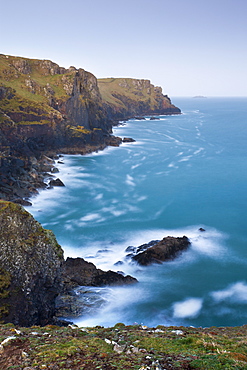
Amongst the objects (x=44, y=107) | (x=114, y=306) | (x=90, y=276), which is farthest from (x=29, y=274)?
(x=44, y=107)

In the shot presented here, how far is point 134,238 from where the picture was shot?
39344 millimetres

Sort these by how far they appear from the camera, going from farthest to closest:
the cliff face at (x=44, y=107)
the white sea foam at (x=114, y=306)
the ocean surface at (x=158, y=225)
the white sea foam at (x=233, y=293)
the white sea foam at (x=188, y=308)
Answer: the cliff face at (x=44, y=107) → the white sea foam at (x=233, y=293) → the ocean surface at (x=158, y=225) → the white sea foam at (x=188, y=308) → the white sea foam at (x=114, y=306)

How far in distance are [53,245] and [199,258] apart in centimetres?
1856

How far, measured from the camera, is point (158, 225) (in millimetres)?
44000

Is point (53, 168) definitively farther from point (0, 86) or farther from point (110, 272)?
point (110, 272)

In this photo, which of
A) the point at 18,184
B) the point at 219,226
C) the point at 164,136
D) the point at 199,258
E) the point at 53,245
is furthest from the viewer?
the point at 164,136

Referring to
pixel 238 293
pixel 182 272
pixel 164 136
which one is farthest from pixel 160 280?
pixel 164 136

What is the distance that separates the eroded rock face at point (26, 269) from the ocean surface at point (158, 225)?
3.79 m

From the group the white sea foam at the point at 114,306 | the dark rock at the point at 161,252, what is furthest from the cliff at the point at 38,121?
the white sea foam at the point at 114,306

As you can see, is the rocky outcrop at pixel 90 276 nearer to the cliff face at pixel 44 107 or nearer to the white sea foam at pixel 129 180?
the white sea foam at pixel 129 180

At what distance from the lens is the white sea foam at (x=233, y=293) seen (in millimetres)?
28094

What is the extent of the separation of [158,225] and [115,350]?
33193 millimetres

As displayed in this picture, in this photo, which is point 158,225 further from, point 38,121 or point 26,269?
point 38,121

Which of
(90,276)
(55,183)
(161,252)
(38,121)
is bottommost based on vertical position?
(90,276)
